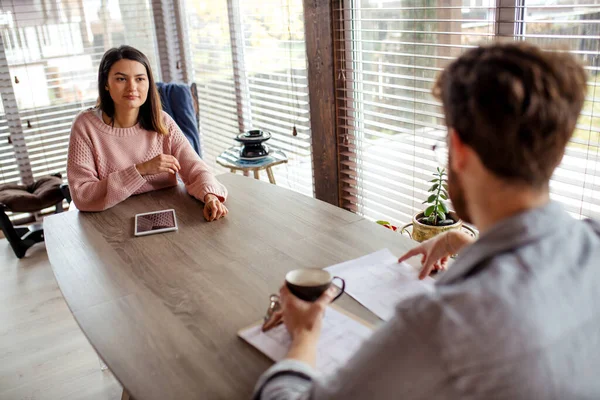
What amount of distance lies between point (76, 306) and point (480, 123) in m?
1.12

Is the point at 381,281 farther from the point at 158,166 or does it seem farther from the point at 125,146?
the point at 125,146

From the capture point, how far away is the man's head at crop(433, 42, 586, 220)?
29.7 inches

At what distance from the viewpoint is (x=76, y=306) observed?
146 cm

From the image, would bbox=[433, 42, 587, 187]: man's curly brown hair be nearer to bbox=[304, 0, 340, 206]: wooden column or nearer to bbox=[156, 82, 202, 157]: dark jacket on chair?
bbox=[304, 0, 340, 206]: wooden column

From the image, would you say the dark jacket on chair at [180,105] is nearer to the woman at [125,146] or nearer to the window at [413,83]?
the woman at [125,146]

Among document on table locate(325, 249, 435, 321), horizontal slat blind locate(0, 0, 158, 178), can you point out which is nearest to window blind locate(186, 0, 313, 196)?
horizontal slat blind locate(0, 0, 158, 178)

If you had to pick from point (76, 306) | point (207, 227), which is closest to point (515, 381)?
point (76, 306)

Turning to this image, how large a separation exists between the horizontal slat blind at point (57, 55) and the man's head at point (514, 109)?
4.00 m

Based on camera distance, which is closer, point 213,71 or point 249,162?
point 249,162

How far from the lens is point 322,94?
9.95 feet

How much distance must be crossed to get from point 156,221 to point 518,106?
150 centimetres

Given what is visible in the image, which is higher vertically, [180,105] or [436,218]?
[180,105]

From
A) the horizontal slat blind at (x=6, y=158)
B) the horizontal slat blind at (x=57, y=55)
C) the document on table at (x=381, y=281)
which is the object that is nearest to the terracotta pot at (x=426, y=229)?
the document on table at (x=381, y=281)

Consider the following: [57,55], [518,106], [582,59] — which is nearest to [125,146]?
[582,59]
